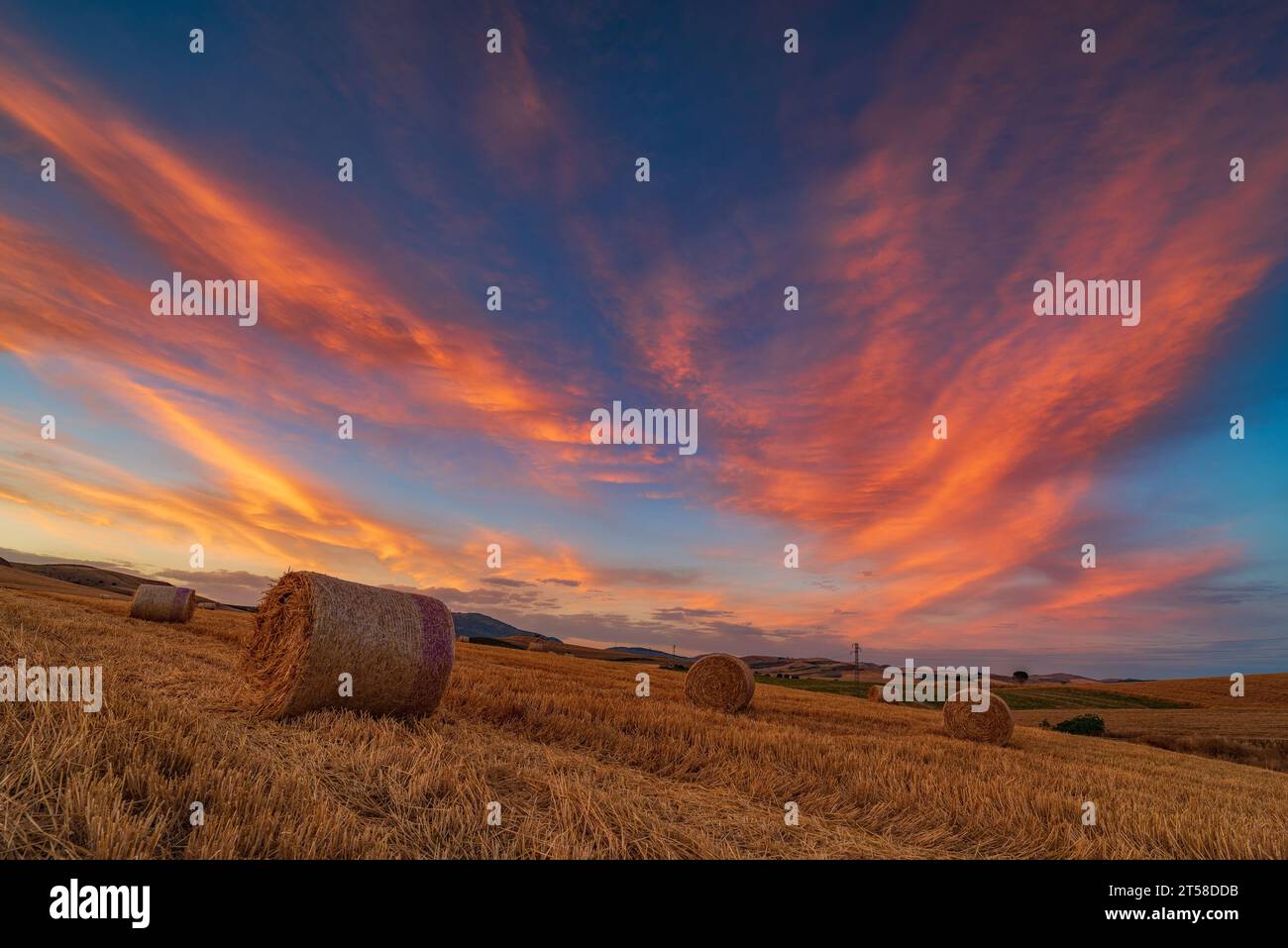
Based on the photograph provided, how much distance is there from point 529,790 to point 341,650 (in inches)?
187

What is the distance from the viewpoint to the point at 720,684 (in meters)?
17.8

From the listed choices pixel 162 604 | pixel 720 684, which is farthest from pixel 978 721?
pixel 162 604

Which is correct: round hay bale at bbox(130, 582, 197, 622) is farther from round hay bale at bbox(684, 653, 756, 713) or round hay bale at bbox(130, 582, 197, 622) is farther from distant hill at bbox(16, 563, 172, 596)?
distant hill at bbox(16, 563, 172, 596)

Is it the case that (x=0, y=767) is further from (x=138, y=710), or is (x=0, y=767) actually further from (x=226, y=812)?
(x=138, y=710)

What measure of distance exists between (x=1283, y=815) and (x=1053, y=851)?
6968mm

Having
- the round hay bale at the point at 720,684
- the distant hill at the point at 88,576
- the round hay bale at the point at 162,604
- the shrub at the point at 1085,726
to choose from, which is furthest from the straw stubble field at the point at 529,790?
the distant hill at the point at 88,576

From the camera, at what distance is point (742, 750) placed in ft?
27.7

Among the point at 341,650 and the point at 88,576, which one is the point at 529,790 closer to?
the point at 341,650

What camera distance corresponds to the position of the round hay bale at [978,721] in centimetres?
1714

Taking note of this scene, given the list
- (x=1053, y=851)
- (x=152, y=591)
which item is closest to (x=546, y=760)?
(x=1053, y=851)

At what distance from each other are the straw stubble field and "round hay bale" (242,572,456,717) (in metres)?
0.35

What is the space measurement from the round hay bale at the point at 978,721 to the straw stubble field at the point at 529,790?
6.55m
